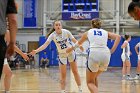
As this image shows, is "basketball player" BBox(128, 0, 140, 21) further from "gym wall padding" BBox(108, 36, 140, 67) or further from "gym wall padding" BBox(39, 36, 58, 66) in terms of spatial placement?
"gym wall padding" BBox(39, 36, 58, 66)

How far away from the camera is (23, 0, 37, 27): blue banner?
108 ft

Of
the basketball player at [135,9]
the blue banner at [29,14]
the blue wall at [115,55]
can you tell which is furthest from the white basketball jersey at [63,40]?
the blue banner at [29,14]

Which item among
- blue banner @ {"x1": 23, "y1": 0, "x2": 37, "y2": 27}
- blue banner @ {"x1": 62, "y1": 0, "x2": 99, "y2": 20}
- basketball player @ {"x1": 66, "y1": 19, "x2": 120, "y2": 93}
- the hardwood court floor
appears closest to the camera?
basketball player @ {"x1": 66, "y1": 19, "x2": 120, "y2": 93}

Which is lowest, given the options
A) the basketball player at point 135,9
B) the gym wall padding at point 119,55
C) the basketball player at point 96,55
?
the gym wall padding at point 119,55

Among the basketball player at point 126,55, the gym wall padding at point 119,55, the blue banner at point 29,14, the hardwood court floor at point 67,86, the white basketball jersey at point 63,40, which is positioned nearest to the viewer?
the white basketball jersey at point 63,40

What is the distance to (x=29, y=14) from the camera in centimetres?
3291

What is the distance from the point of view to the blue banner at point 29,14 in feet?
108

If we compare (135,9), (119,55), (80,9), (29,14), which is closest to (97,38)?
(135,9)

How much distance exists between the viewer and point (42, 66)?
29828mm

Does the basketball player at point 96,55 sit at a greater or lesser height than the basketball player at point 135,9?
lesser

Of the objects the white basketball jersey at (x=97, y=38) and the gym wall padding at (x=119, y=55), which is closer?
the white basketball jersey at (x=97, y=38)

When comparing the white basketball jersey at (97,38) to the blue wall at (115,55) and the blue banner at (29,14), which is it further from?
the blue banner at (29,14)

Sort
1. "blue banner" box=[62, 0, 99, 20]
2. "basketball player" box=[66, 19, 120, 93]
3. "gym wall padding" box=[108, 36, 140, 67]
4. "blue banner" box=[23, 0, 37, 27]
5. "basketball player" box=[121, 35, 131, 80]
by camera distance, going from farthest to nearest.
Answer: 1. "blue banner" box=[23, 0, 37, 27]
2. "blue banner" box=[62, 0, 99, 20]
3. "gym wall padding" box=[108, 36, 140, 67]
4. "basketball player" box=[121, 35, 131, 80]
5. "basketball player" box=[66, 19, 120, 93]

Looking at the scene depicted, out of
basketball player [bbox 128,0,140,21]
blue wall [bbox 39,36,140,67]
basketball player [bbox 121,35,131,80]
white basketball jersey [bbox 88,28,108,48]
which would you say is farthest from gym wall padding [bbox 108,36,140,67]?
basketball player [bbox 128,0,140,21]
